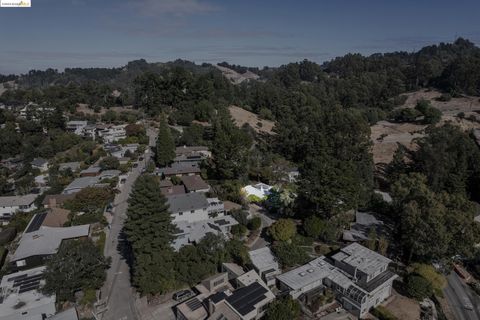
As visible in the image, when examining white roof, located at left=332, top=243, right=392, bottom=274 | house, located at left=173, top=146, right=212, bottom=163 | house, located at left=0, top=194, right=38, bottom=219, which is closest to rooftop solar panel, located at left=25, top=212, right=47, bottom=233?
house, located at left=0, top=194, right=38, bottom=219

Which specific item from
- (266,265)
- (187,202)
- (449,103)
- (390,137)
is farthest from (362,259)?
(449,103)

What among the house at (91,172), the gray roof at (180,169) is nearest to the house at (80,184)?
the house at (91,172)

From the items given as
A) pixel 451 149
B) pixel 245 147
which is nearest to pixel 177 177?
pixel 245 147

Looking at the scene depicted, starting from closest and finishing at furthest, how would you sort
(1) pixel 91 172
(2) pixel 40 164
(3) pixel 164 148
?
(1) pixel 91 172 < (3) pixel 164 148 < (2) pixel 40 164

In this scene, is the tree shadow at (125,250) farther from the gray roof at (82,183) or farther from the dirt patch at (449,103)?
the dirt patch at (449,103)

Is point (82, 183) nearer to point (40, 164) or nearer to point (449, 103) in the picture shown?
point (40, 164)
